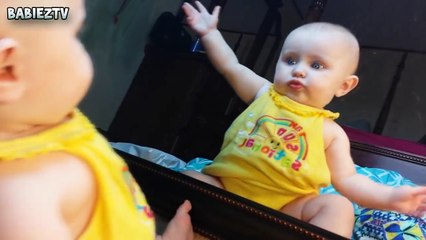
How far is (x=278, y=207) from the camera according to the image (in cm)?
49

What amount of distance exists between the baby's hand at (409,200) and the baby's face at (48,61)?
313 mm

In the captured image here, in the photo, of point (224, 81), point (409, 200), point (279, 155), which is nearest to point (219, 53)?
point (224, 81)

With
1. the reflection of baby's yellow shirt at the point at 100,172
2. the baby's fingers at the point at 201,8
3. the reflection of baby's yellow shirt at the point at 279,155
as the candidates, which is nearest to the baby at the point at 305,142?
the reflection of baby's yellow shirt at the point at 279,155

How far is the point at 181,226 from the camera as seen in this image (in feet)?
1.64

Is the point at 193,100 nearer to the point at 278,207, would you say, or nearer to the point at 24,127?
the point at 278,207

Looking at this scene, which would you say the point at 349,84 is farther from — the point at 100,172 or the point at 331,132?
the point at 100,172

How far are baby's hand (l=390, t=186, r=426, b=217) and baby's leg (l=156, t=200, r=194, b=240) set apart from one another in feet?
0.68

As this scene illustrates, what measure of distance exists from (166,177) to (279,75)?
169 mm

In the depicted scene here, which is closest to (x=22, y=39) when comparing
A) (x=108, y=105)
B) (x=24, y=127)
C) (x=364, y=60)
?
(x=24, y=127)

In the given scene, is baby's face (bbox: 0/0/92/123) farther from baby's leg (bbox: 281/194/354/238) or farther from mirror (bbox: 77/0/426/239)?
baby's leg (bbox: 281/194/354/238)

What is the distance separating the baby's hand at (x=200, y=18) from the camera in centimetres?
54

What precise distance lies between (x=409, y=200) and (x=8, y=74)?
0.36 meters

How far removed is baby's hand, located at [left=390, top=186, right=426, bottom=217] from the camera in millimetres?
439

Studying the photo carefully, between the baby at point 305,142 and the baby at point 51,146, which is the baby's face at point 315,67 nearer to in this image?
the baby at point 305,142
